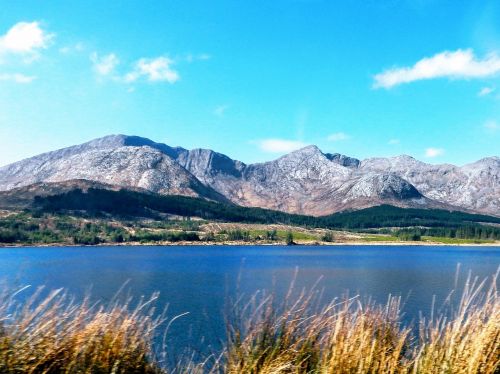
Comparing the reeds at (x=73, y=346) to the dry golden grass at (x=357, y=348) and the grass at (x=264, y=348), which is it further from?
the dry golden grass at (x=357, y=348)

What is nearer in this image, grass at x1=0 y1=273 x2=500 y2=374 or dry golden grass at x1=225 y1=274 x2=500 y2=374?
grass at x1=0 y1=273 x2=500 y2=374

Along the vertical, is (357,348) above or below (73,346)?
above

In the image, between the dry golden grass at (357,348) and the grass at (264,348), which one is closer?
the grass at (264,348)

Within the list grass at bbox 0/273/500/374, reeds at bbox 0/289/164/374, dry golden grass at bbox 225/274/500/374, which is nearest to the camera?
reeds at bbox 0/289/164/374

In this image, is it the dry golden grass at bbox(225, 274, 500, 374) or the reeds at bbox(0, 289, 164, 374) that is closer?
the reeds at bbox(0, 289, 164, 374)

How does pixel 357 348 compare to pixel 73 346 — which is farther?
pixel 357 348

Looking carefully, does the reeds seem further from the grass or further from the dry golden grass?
the dry golden grass

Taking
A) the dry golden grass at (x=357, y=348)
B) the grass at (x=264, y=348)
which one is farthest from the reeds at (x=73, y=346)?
the dry golden grass at (x=357, y=348)

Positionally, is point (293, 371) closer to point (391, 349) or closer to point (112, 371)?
point (391, 349)

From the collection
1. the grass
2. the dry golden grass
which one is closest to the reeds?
the grass

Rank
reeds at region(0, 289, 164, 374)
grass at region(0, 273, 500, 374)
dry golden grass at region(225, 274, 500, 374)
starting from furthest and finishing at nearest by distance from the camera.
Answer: dry golden grass at region(225, 274, 500, 374), grass at region(0, 273, 500, 374), reeds at region(0, 289, 164, 374)

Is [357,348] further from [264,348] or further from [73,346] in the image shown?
[73,346]

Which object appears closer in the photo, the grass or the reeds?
the reeds

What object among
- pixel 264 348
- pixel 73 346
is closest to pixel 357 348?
pixel 264 348
